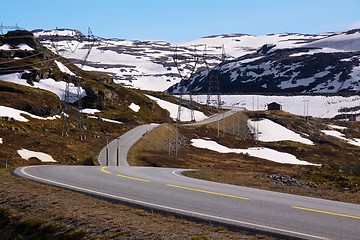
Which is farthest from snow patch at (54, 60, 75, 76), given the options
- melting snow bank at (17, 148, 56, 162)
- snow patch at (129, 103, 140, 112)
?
melting snow bank at (17, 148, 56, 162)

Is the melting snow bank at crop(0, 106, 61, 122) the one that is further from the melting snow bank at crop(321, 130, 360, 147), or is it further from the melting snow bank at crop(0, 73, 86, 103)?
the melting snow bank at crop(321, 130, 360, 147)

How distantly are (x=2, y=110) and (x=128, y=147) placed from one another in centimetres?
2833

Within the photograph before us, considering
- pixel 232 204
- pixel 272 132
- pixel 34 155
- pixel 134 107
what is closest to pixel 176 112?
pixel 134 107

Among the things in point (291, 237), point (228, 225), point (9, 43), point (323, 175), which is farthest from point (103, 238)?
point (9, 43)

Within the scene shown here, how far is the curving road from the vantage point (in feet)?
52.5

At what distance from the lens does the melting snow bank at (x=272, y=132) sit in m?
131

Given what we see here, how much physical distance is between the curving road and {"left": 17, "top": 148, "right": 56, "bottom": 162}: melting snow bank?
38.0 meters

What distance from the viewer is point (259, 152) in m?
100

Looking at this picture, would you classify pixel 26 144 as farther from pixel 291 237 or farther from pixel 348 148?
pixel 348 148

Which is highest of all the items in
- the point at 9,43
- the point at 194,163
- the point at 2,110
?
the point at 9,43

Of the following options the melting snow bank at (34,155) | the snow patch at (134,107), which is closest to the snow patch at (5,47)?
the snow patch at (134,107)

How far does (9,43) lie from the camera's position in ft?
538

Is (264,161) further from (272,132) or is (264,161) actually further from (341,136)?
(341,136)

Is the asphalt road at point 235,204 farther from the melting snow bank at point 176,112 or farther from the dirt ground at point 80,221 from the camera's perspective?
the melting snow bank at point 176,112
